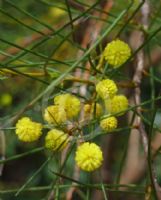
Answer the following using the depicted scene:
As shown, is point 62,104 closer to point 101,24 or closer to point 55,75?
point 55,75

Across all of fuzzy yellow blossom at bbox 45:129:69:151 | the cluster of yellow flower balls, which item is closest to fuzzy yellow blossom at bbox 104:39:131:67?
the cluster of yellow flower balls

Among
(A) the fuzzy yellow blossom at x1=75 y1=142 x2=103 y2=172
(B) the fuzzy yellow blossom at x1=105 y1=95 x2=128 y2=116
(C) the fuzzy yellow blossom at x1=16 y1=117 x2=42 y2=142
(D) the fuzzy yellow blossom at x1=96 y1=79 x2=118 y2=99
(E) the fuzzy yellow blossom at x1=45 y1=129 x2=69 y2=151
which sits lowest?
(A) the fuzzy yellow blossom at x1=75 y1=142 x2=103 y2=172

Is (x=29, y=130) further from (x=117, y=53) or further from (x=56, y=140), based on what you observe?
Answer: (x=117, y=53)

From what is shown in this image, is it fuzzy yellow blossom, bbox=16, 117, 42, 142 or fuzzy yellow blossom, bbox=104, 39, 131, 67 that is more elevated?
fuzzy yellow blossom, bbox=104, 39, 131, 67

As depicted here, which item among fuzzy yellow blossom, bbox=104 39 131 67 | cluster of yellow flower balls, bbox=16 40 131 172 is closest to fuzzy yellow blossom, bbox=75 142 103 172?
cluster of yellow flower balls, bbox=16 40 131 172

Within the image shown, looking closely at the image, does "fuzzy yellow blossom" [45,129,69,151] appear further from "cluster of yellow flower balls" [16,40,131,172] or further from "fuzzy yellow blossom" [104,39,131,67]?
"fuzzy yellow blossom" [104,39,131,67]

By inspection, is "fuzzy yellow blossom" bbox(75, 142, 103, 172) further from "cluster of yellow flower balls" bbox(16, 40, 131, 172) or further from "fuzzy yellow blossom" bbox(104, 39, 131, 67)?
"fuzzy yellow blossom" bbox(104, 39, 131, 67)

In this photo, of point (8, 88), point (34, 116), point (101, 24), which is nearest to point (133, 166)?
point (8, 88)

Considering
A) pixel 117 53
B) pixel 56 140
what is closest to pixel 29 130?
pixel 56 140
